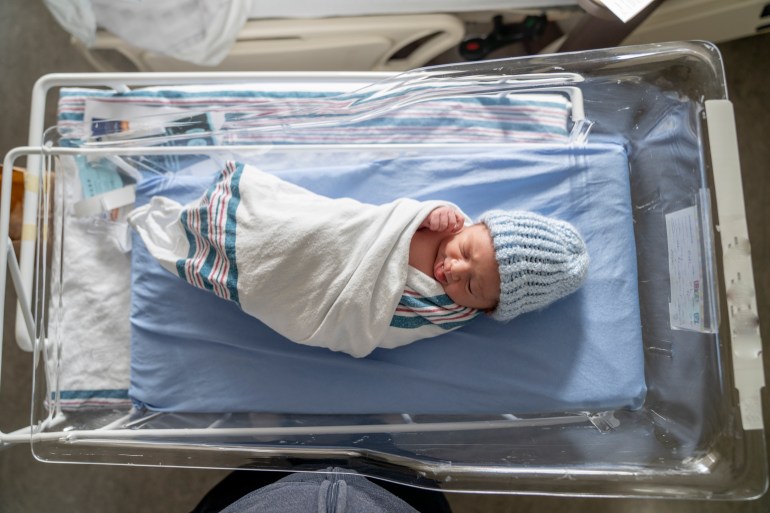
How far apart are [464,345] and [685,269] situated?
481 mm

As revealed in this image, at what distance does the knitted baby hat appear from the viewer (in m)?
1.06

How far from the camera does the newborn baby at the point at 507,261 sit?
106 cm

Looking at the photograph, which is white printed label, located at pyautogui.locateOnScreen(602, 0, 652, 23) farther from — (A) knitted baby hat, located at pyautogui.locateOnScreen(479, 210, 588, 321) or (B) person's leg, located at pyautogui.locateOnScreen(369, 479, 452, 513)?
(B) person's leg, located at pyautogui.locateOnScreen(369, 479, 452, 513)

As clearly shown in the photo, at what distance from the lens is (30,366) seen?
Answer: 1.76 metres

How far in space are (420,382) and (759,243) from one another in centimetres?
132

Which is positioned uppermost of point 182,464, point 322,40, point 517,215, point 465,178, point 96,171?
point 322,40

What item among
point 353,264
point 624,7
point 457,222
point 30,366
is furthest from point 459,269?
point 30,366

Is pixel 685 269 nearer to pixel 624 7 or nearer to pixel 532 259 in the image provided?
pixel 532 259

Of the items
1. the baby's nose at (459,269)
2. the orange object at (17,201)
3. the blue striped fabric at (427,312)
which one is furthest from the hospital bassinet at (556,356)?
the baby's nose at (459,269)

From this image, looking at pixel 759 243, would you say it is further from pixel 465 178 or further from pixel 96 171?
pixel 96 171

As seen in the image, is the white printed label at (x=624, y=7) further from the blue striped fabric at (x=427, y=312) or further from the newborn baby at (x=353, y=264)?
the blue striped fabric at (x=427, y=312)


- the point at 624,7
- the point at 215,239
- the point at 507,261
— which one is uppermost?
the point at 624,7

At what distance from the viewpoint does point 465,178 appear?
129cm

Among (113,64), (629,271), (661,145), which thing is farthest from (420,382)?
(113,64)
